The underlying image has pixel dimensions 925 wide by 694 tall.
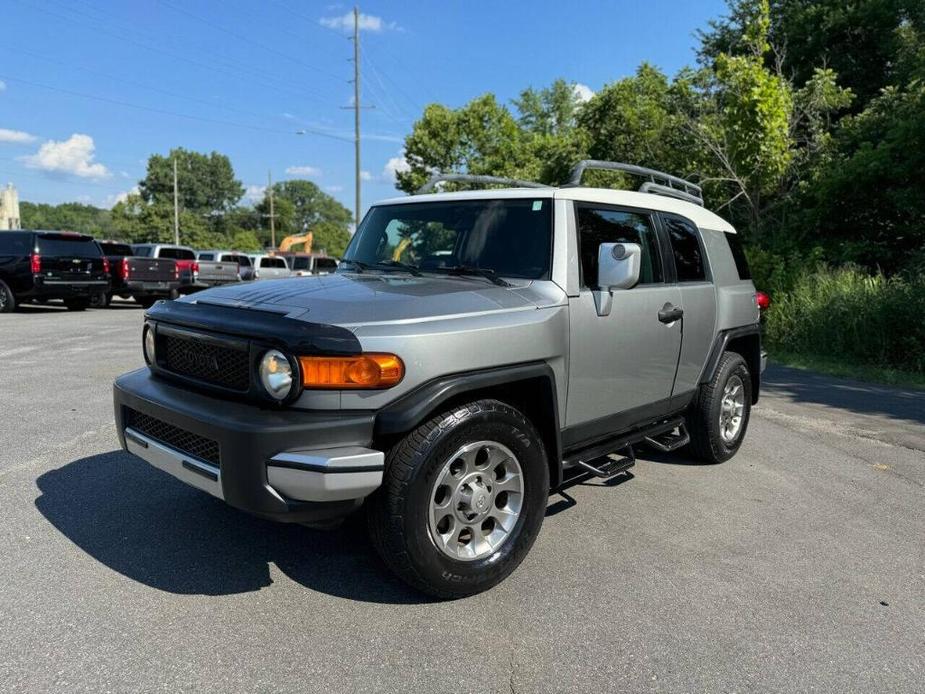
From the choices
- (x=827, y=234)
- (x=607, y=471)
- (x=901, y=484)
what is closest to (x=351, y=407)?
(x=607, y=471)

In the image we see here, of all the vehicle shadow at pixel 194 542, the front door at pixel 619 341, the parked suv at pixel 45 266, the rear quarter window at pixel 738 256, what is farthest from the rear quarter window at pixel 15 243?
the front door at pixel 619 341

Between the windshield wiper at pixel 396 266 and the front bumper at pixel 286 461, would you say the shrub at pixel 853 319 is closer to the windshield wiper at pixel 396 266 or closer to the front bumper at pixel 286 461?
the windshield wiper at pixel 396 266

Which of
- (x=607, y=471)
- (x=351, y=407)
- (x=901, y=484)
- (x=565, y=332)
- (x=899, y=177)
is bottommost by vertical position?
(x=901, y=484)

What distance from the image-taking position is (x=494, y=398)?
328 centimetres

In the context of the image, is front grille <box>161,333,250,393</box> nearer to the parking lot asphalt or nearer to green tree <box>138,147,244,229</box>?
the parking lot asphalt

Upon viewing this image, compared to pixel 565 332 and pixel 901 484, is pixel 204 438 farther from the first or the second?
pixel 901 484

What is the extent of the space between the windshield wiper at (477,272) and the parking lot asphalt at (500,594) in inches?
56.3

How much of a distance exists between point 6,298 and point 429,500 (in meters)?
17.6

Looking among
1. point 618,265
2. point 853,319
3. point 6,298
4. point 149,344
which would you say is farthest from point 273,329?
point 6,298

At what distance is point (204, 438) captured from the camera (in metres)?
2.89

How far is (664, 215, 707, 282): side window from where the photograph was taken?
15.2 ft

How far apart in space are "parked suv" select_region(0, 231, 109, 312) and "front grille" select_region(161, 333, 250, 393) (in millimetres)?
15436

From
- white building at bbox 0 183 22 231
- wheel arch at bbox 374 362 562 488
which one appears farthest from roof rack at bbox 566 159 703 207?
white building at bbox 0 183 22 231

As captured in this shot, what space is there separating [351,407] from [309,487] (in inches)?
14.0
